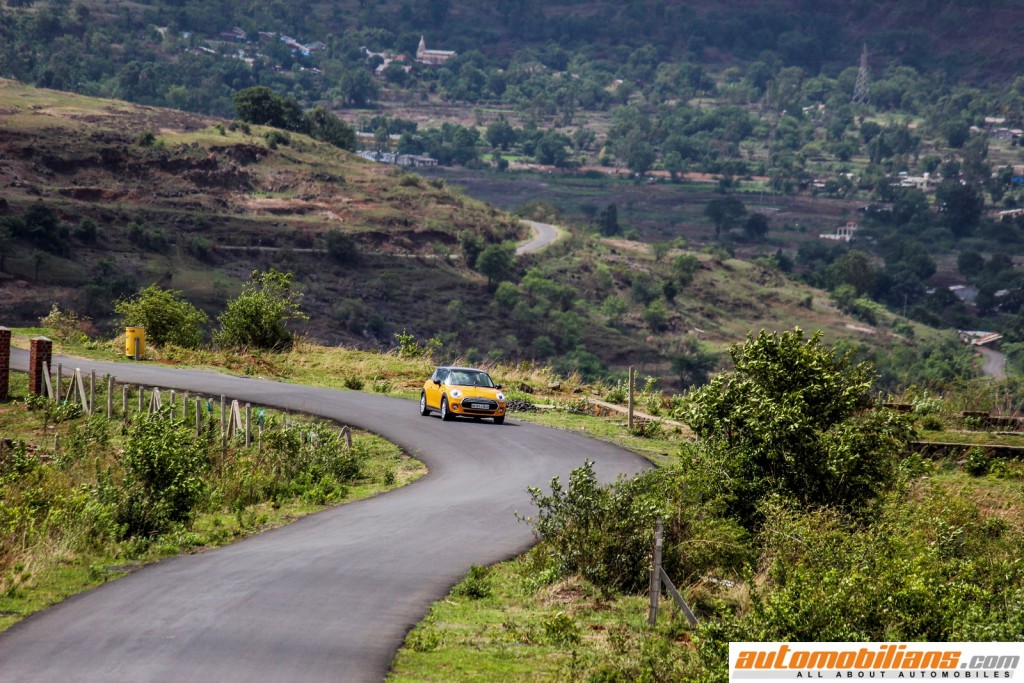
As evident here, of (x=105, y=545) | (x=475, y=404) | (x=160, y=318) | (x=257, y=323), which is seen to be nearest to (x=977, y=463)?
(x=475, y=404)

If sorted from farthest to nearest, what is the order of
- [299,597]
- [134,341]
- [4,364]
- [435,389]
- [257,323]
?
[257,323], [134,341], [435,389], [4,364], [299,597]

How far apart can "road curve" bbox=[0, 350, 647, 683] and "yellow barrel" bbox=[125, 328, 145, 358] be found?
20847 mm

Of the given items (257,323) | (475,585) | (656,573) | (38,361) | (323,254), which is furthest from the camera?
(323,254)

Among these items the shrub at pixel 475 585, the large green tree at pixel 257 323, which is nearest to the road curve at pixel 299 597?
the shrub at pixel 475 585

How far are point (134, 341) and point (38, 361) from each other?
9960 millimetres

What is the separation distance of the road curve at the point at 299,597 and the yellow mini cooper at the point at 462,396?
22.5 feet

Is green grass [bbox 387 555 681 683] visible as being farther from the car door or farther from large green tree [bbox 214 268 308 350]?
large green tree [bbox 214 268 308 350]

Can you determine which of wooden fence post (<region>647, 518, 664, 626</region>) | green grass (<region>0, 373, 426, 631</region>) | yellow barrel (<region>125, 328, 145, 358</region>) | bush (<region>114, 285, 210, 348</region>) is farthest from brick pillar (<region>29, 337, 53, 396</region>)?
wooden fence post (<region>647, 518, 664, 626</region>)

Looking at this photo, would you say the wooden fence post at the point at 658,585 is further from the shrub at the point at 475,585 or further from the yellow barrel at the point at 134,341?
the yellow barrel at the point at 134,341

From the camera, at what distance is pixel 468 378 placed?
34125mm

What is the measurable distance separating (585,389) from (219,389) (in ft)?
42.5

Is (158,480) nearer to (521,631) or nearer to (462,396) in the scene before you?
(521,631)

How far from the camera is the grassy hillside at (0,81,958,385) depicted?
109750 mm

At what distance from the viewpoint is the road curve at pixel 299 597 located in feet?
41.6
